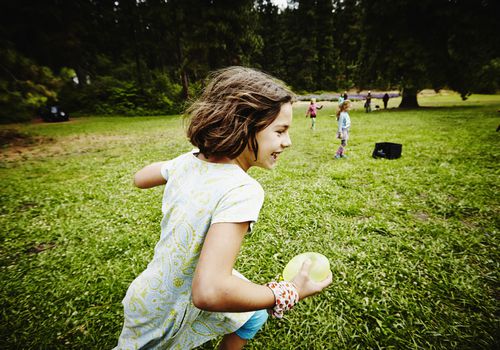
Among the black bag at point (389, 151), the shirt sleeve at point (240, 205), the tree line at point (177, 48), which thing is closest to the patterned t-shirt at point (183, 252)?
the shirt sleeve at point (240, 205)

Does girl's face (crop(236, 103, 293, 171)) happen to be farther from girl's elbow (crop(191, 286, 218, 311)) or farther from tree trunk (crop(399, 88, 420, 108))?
tree trunk (crop(399, 88, 420, 108))

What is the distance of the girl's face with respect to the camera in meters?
1.20

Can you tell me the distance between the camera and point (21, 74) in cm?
1012

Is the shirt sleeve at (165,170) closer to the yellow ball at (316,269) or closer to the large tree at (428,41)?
the yellow ball at (316,269)

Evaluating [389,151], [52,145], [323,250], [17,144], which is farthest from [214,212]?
[17,144]

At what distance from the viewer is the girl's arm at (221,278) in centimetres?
82

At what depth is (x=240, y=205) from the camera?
3.02 feet

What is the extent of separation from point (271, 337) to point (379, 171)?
571 cm

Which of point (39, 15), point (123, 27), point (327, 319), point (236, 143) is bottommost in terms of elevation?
point (327, 319)

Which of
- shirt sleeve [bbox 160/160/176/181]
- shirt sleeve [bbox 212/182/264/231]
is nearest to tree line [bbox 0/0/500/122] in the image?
shirt sleeve [bbox 160/160/176/181]

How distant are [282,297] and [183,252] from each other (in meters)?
0.49

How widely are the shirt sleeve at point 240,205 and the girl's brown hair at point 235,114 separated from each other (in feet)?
0.83

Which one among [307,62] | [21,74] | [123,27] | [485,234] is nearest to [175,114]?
[21,74]

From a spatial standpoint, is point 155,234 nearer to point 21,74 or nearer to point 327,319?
point 327,319
